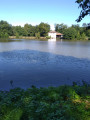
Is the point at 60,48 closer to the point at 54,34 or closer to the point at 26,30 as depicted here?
the point at 54,34

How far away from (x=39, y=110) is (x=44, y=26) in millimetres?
117348

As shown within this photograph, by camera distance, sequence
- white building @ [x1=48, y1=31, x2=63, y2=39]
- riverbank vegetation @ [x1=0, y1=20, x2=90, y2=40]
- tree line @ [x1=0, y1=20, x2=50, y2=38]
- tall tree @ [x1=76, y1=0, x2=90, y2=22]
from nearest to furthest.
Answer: tall tree @ [x1=76, y1=0, x2=90, y2=22], riverbank vegetation @ [x1=0, y1=20, x2=90, y2=40], tree line @ [x1=0, y1=20, x2=50, y2=38], white building @ [x1=48, y1=31, x2=63, y2=39]

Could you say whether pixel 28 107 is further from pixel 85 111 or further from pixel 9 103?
pixel 85 111

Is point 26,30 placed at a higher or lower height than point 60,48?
A: higher

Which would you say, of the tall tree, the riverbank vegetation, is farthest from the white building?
the tall tree

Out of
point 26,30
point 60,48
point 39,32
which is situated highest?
point 26,30

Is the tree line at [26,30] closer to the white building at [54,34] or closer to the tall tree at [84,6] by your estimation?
the white building at [54,34]

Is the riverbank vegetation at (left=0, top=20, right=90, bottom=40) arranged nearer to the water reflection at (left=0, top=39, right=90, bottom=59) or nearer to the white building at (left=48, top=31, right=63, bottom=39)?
the white building at (left=48, top=31, right=63, bottom=39)

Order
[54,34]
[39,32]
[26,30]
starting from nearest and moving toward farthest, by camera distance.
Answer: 1. [39,32]
2. [54,34]
3. [26,30]

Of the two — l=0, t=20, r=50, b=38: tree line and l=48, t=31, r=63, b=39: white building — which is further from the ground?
l=0, t=20, r=50, b=38: tree line

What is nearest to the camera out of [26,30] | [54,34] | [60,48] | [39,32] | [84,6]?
[84,6]

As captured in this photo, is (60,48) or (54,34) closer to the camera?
(60,48)

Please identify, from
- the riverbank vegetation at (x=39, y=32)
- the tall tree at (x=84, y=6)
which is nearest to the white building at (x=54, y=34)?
the riverbank vegetation at (x=39, y=32)

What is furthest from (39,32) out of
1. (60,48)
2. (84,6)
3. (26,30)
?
(84,6)
